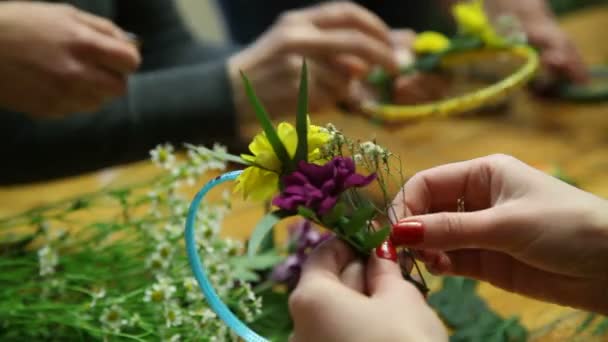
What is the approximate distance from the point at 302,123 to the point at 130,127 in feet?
1.64

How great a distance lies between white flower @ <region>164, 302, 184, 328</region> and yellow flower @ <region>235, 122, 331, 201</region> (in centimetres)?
14

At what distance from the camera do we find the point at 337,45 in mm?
765

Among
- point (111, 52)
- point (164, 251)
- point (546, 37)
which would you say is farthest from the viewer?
point (546, 37)

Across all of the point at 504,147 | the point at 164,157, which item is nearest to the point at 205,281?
the point at 164,157

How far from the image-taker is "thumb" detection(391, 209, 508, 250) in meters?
0.31

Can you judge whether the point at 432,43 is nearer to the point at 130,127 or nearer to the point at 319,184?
the point at 130,127

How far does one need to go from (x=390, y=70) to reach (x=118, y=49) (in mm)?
345

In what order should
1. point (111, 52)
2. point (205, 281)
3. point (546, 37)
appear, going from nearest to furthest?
point (205, 281) < point (111, 52) < point (546, 37)

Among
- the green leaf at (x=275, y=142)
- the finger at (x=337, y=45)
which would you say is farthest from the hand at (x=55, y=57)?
the green leaf at (x=275, y=142)

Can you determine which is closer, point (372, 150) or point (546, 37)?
point (372, 150)

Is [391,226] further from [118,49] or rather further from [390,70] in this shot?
[390,70]

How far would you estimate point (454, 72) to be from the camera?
77cm

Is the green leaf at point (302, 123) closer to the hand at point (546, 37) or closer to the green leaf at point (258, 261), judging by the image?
the green leaf at point (258, 261)

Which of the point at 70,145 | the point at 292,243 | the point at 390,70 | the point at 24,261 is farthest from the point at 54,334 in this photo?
the point at 390,70
